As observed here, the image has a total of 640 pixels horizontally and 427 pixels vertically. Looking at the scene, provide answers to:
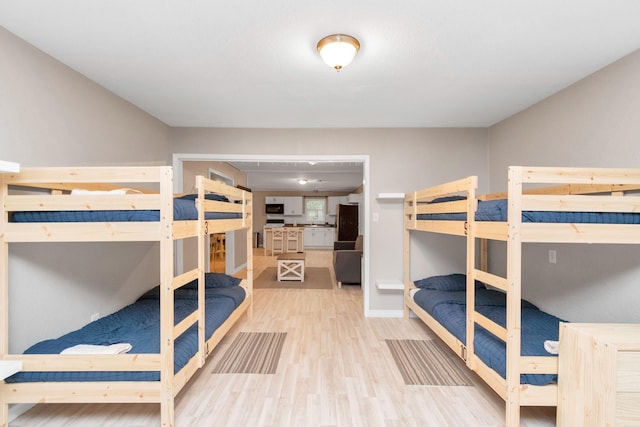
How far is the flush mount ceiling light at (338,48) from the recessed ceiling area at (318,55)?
0.13ft

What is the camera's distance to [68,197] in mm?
1630

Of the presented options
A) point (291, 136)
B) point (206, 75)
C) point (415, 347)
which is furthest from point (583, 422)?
point (291, 136)

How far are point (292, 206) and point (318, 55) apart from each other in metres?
8.95

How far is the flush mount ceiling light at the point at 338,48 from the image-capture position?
181 cm

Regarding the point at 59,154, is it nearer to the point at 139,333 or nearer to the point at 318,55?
the point at 139,333

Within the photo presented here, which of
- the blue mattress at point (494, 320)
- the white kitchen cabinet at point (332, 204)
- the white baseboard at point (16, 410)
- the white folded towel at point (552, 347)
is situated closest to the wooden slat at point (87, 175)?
the white baseboard at point (16, 410)

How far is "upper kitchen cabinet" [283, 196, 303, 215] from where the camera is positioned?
1090 centimetres

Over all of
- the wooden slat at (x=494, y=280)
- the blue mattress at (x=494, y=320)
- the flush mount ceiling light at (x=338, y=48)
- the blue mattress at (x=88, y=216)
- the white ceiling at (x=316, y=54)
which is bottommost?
the blue mattress at (x=494, y=320)

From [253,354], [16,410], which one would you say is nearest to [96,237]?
[16,410]

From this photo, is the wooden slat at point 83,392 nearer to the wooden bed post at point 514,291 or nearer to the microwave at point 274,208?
the wooden bed post at point 514,291

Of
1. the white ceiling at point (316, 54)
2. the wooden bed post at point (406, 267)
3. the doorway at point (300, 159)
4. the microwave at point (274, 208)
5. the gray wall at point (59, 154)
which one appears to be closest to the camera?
the white ceiling at point (316, 54)

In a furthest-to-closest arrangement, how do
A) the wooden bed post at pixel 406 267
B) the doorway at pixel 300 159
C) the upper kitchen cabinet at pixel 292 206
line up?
1. the upper kitchen cabinet at pixel 292 206
2. the doorway at pixel 300 159
3. the wooden bed post at pixel 406 267

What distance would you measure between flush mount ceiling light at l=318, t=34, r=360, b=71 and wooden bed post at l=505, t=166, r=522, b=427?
1.18m

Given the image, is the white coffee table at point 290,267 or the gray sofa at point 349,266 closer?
the gray sofa at point 349,266
